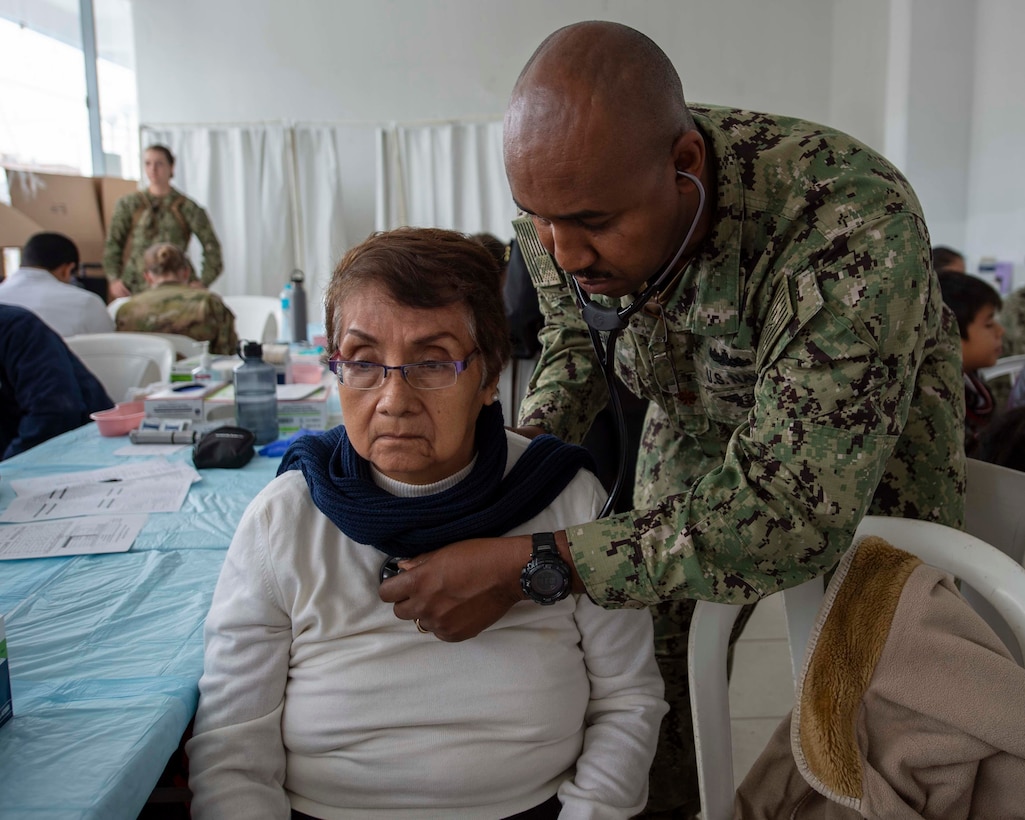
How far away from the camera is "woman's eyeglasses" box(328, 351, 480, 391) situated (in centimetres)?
118

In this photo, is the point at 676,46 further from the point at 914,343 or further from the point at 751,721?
the point at 914,343

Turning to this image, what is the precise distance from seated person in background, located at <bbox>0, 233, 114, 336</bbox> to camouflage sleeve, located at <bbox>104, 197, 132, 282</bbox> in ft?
6.82

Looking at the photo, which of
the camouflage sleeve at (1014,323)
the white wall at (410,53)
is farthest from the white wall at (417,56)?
the camouflage sleeve at (1014,323)

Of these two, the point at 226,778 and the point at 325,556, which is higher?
the point at 325,556

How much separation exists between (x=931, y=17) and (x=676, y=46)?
2034 mm

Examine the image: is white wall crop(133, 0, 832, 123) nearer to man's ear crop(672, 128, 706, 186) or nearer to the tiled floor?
the tiled floor

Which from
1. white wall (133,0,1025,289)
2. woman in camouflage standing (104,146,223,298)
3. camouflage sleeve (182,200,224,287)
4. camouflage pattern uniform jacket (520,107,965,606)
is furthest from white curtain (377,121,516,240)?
camouflage pattern uniform jacket (520,107,965,606)

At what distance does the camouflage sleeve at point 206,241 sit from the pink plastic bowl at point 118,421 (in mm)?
4065

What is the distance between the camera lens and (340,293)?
1203 mm

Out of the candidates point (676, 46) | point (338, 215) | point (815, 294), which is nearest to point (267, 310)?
point (338, 215)

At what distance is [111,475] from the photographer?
6.57ft

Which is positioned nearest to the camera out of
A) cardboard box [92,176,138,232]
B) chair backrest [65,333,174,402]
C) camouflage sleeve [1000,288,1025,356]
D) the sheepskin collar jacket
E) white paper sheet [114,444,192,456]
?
the sheepskin collar jacket

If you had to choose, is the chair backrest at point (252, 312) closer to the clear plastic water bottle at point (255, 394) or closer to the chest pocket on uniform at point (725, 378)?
the clear plastic water bottle at point (255, 394)

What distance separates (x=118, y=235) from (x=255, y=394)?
4321mm
